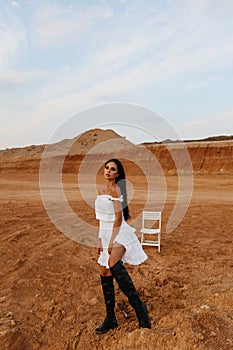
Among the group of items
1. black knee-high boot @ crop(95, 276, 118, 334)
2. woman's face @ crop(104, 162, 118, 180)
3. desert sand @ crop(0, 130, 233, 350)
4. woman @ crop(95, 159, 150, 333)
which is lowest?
desert sand @ crop(0, 130, 233, 350)

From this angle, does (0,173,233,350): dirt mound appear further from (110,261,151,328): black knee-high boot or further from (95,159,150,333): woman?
(95,159,150,333): woman

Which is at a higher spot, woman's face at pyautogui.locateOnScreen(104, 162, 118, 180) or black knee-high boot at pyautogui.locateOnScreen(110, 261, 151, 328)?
woman's face at pyautogui.locateOnScreen(104, 162, 118, 180)

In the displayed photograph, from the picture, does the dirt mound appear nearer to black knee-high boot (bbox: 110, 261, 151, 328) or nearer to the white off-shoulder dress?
black knee-high boot (bbox: 110, 261, 151, 328)

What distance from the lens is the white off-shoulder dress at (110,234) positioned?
11.3ft

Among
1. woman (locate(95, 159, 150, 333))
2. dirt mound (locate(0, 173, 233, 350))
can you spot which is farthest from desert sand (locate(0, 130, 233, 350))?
woman (locate(95, 159, 150, 333))

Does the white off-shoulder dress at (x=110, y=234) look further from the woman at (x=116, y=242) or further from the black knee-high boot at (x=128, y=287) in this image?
the black knee-high boot at (x=128, y=287)

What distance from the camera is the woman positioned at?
3.42 m

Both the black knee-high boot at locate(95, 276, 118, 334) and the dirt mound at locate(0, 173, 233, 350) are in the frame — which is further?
the black knee-high boot at locate(95, 276, 118, 334)

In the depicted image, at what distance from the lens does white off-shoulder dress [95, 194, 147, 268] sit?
3432 millimetres

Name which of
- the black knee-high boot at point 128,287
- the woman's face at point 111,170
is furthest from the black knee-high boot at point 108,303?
the woman's face at point 111,170

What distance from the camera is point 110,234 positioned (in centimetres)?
345

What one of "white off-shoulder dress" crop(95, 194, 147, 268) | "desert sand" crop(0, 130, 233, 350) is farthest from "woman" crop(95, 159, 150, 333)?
"desert sand" crop(0, 130, 233, 350)

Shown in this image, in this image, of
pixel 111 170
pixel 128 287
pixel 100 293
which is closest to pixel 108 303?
pixel 128 287

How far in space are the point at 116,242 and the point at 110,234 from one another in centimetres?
10
